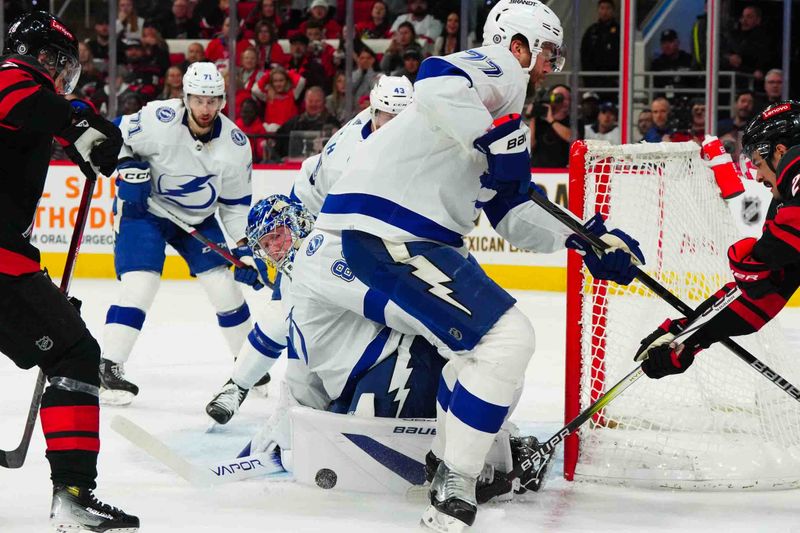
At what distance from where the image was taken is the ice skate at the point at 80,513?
2229 millimetres

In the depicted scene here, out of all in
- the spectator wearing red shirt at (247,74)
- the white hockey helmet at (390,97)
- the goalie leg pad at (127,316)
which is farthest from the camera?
the spectator wearing red shirt at (247,74)

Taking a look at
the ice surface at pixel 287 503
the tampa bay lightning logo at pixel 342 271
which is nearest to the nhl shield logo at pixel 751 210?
the ice surface at pixel 287 503

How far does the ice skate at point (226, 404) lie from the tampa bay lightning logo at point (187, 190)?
989 millimetres

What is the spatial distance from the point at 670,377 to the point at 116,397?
5.93 ft

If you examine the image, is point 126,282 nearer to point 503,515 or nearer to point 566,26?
point 503,515

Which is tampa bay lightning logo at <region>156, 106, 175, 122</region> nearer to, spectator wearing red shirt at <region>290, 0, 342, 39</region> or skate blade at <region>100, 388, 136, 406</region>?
skate blade at <region>100, 388, 136, 406</region>

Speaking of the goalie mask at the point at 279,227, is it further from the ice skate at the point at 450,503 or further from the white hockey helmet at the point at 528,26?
the ice skate at the point at 450,503

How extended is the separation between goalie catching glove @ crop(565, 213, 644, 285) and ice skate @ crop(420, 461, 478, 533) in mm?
548

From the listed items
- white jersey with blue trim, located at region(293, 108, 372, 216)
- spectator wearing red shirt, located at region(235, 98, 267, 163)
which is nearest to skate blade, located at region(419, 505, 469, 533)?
white jersey with blue trim, located at region(293, 108, 372, 216)

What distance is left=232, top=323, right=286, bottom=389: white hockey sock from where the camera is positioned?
3426 mm

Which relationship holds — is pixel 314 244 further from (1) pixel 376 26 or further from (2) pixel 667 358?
(1) pixel 376 26

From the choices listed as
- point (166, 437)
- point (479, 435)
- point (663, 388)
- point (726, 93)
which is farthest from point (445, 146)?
point (726, 93)

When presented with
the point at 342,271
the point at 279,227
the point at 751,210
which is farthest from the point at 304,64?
the point at 342,271

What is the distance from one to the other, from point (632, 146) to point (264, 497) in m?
1.23
